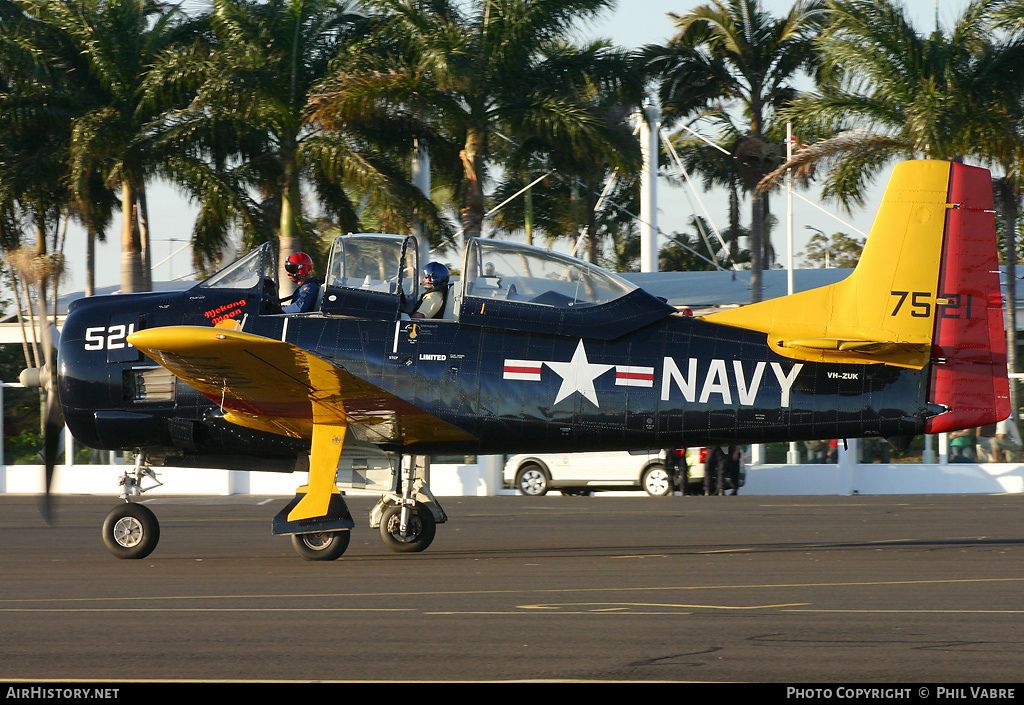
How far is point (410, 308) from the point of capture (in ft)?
39.7

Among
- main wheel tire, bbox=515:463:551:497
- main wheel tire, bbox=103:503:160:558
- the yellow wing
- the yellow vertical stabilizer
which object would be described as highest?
the yellow vertical stabilizer

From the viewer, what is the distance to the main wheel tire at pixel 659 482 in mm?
25688

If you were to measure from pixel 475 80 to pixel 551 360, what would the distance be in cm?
1521

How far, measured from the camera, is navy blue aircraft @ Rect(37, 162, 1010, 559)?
37.6ft

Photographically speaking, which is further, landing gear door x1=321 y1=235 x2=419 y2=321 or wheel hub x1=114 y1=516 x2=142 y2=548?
wheel hub x1=114 y1=516 x2=142 y2=548

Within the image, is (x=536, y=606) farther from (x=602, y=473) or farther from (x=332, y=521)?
(x=602, y=473)

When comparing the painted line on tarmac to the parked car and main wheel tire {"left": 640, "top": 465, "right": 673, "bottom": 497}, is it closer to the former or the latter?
the parked car

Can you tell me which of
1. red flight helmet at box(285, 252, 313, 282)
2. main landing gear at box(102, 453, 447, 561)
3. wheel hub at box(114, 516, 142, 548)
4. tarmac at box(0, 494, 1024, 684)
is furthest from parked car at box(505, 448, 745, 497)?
wheel hub at box(114, 516, 142, 548)

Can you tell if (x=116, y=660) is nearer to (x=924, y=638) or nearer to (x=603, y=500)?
(x=924, y=638)

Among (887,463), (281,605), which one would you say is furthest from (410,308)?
(887,463)

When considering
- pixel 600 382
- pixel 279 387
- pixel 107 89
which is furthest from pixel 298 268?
pixel 107 89

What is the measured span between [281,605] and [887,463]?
2084 centimetres

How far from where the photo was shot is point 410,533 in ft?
42.4

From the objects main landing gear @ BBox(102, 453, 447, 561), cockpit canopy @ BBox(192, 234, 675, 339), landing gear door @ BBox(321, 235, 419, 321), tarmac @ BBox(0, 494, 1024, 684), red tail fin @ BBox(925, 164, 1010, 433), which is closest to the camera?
tarmac @ BBox(0, 494, 1024, 684)
